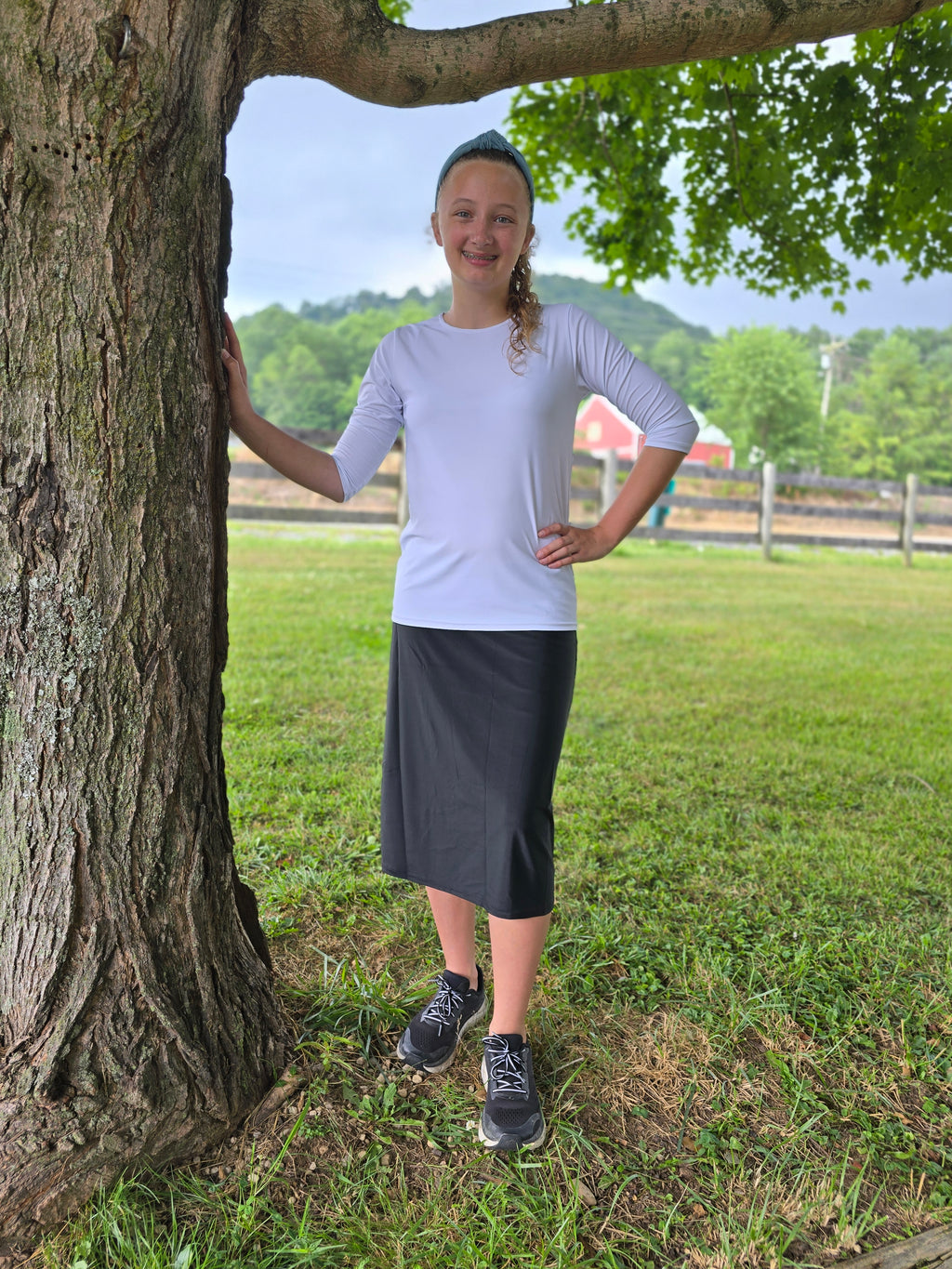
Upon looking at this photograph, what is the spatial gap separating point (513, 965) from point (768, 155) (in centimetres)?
403

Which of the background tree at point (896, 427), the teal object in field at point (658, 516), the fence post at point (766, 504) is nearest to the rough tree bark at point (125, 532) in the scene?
the fence post at point (766, 504)

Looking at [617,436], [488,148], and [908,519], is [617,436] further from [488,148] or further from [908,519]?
[488,148]

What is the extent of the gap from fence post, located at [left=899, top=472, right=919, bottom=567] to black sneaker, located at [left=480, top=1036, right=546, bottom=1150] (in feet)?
48.3

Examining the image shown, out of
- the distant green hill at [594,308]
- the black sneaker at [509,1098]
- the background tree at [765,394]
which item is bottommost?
the black sneaker at [509,1098]

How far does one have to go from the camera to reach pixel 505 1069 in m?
2.01

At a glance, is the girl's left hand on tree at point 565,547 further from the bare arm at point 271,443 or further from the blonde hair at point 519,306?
the bare arm at point 271,443

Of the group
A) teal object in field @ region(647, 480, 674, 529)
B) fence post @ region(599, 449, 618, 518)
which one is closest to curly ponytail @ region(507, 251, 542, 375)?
fence post @ region(599, 449, 618, 518)

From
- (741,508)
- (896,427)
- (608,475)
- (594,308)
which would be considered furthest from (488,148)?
(594,308)

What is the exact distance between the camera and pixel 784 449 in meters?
42.5

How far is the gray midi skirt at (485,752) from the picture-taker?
1.99m

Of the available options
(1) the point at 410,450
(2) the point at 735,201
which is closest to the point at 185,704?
(1) the point at 410,450

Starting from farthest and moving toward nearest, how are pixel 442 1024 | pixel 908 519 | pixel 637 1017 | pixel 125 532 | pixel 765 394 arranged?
pixel 765 394, pixel 908 519, pixel 637 1017, pixel 442 1024, pixel 125 532

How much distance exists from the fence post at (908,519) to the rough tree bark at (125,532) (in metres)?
14.5

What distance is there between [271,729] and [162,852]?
9.02 ft
